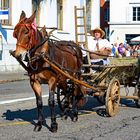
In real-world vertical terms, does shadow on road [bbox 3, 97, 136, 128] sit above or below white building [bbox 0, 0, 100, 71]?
below

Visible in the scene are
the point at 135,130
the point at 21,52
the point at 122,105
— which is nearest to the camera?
the point at 21,52

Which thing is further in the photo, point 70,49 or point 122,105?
point 122,105

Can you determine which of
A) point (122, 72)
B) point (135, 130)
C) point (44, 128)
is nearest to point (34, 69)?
point (44, 128)

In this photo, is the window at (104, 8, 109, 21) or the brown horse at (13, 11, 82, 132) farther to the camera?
the window at (104, 8, 109, 21)

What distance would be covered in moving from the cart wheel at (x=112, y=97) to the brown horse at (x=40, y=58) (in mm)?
1097

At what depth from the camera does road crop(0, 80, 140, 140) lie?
938 cm

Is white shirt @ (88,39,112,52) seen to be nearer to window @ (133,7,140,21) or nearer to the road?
the road

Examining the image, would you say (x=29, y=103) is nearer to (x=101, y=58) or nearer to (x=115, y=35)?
(x=101, y=58)

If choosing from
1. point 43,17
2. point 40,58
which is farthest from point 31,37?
point 43,17

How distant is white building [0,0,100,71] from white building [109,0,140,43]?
15274mm

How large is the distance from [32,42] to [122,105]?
16.4ft

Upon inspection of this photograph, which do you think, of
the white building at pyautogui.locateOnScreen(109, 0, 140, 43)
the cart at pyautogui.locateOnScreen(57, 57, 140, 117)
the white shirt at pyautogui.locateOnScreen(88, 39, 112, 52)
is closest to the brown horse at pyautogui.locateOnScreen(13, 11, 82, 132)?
the cart at pyautogui.locateOnScreen(57, 57, 140, 117)

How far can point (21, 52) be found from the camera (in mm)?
9297

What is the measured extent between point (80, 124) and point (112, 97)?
1215 mm
